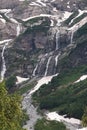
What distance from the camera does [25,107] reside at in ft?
653

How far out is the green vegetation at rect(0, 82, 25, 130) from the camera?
61.1 meters

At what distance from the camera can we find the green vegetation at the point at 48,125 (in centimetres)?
14596

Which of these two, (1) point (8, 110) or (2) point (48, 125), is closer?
(1) point (8, 110)

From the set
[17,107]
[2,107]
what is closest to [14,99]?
[17,107]

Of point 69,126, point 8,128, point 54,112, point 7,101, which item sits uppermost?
Answer: point 54,112

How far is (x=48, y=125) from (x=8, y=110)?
284 ft

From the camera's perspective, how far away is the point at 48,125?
151 meters

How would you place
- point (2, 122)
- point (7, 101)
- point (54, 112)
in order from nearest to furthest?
1. point (2, 122)
2. point (7, 101)
3. point (54, 112)

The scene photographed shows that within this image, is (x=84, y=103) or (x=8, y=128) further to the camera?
(x=84, y=103)

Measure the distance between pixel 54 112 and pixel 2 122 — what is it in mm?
133457

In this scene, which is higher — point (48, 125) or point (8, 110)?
point (48, 125)

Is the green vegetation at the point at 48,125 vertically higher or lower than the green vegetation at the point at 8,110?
higher

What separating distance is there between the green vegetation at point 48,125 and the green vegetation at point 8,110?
7867 centimetres

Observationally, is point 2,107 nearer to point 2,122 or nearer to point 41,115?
point 2,122
